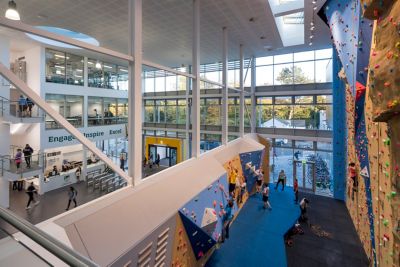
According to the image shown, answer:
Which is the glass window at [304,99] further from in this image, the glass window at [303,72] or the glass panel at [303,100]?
the glass window at [303,72]

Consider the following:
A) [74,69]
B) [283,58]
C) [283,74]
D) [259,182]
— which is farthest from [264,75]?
A: [74,69]

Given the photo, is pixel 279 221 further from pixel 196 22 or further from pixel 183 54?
pixel 183 54

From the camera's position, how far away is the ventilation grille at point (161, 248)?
13.5 feet

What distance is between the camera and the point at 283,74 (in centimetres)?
1310

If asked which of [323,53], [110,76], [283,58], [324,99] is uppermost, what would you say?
[283,58]

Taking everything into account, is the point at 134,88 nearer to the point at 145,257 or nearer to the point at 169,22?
the point at 145,257

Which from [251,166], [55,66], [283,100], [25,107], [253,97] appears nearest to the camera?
[25,107]

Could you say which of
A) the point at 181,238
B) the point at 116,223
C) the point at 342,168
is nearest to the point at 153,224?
the point at 116,223

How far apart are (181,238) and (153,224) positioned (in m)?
1.11

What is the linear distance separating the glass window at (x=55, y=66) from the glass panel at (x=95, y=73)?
172 cm

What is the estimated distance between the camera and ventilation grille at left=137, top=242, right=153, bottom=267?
3.69 meters

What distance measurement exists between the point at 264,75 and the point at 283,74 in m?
1.15

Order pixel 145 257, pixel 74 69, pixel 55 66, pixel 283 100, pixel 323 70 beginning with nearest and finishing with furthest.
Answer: pixel 145 257, pixel 55 66, pixel 323 70, pixel 74 69, pixel 283 100

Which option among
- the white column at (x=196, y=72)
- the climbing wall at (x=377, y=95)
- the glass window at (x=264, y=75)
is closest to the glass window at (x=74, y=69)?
the white column at (x=196, y=72)
